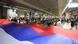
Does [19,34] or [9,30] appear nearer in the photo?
[19,34]

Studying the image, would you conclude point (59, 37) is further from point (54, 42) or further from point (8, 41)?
point (8, 41)

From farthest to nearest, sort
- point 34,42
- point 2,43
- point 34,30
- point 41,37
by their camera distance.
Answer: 1. point 34,30
2. point 41,37
3. point 34,42
4. point 2,43

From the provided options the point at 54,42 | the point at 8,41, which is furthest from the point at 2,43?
the point at 54,42

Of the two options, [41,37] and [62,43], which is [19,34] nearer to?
[41,37]

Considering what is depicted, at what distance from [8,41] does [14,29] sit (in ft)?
7.49

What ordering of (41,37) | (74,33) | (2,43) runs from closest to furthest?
(2,43) < (41,37) < (74,33)

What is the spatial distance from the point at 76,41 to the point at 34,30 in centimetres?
176

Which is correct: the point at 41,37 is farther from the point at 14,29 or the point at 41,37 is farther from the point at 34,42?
the point at 14,29

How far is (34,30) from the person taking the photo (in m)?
6.47

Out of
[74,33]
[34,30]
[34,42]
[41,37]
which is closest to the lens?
[34,42]

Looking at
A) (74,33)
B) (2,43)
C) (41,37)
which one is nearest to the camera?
(2,43)

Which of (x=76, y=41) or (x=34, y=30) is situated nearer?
(x=76, y=41)

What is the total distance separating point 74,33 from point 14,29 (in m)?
1.85

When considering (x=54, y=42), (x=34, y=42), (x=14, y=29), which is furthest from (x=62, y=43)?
(x=14, y=29)
